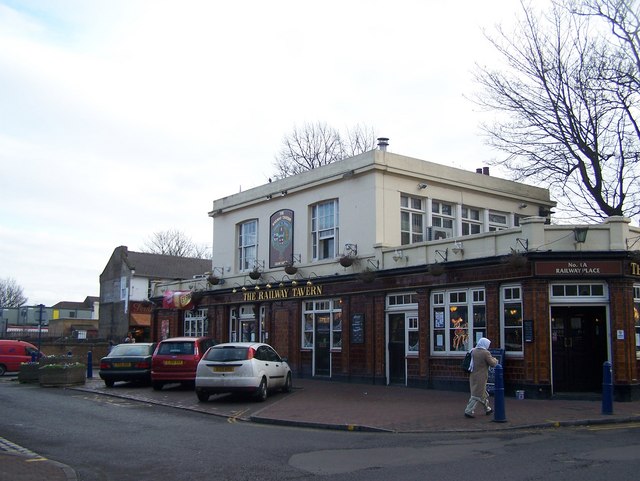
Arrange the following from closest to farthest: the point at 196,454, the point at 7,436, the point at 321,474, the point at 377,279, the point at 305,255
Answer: the point at 321,474 → the point at 196,454 → the point at 7,436 → the point at 377,279 → the point at 305,255

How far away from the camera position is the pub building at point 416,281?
17.8 meters

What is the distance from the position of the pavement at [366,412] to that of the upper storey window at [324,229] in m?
6.83

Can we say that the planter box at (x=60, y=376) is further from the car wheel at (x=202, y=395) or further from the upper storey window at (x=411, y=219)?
the upper storey window at (x=411, y=219)

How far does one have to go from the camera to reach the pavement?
32.9 feet

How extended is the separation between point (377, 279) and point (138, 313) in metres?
37.9

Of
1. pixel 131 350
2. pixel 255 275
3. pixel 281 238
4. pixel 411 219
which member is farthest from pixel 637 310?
pixel 131 350

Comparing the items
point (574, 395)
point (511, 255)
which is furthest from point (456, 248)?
point (574, 395)

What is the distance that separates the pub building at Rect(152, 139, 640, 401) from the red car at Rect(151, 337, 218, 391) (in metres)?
5.81

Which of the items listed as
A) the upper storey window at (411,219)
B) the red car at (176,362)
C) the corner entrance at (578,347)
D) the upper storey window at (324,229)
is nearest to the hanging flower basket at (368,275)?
the upper storey window at (411,219)

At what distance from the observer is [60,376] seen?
23.7 m

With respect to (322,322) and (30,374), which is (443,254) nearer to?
(322,322)

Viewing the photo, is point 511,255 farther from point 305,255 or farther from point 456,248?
point 305,255

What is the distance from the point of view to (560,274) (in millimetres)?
17812

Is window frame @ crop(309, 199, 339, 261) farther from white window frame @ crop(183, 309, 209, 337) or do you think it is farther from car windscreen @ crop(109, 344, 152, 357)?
white window frame @ crop(183, 309, 209, 337)
